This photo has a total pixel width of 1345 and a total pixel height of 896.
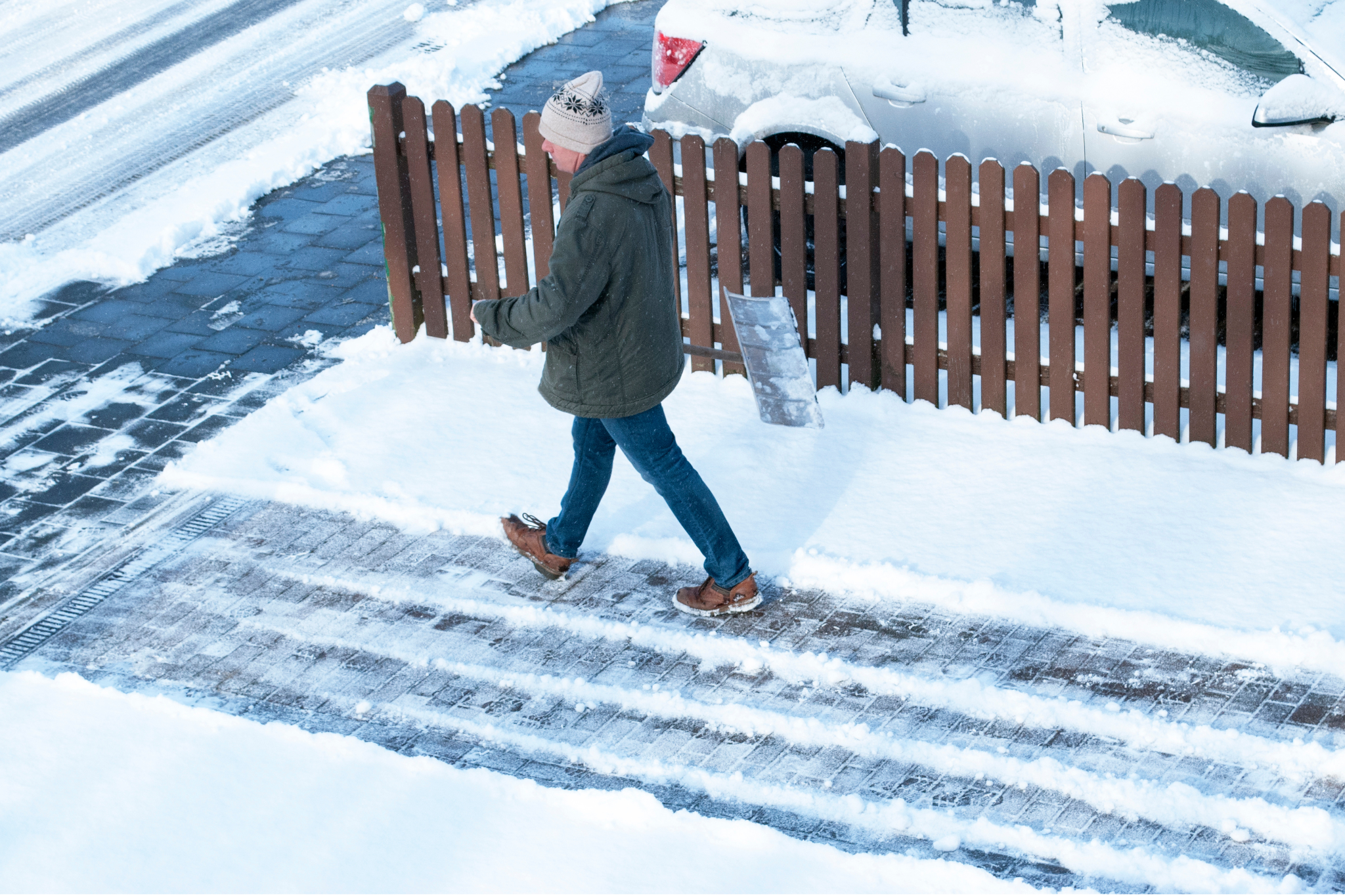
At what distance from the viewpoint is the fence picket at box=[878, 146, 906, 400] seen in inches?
248

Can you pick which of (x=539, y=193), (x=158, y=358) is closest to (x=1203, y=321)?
(x=539, y=193)

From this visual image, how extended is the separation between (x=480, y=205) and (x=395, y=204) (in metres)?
0.44

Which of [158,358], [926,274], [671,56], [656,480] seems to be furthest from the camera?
[671,56]

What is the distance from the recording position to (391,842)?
4.11 metres

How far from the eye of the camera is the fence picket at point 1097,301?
19.7 ft

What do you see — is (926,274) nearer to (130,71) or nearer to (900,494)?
(900,494)

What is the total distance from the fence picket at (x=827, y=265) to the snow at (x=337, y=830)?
9.52ft

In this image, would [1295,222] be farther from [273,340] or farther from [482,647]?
[273,340]

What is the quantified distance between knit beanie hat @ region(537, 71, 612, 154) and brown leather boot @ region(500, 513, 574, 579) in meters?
1.50

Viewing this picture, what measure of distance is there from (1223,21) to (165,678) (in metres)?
5.18

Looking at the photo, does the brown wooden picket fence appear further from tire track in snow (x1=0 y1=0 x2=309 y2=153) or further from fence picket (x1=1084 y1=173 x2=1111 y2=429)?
tire track in snow (x1=0 y1=0 x2=309 y2=153)

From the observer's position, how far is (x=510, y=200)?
7.08 metres

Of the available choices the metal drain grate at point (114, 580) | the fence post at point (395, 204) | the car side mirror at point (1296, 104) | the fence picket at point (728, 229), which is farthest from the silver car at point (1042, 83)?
the metal drain grate at point (114, 580)

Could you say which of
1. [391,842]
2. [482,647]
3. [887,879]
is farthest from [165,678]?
[887,879]
